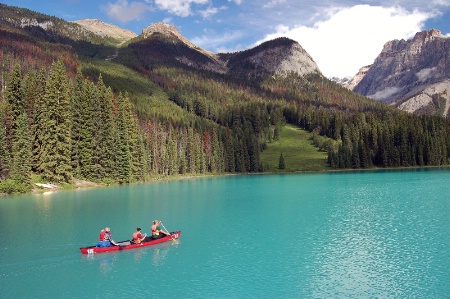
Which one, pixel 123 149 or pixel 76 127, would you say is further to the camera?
pixel 123 149

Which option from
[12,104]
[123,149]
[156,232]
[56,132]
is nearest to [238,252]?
[156,232]

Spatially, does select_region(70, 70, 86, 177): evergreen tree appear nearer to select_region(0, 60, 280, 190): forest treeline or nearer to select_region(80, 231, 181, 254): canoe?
select_region(0, 60, 280, 190): forest treeline

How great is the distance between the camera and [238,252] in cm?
3866

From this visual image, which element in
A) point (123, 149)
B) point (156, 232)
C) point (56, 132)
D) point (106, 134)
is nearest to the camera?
point (156, 232)

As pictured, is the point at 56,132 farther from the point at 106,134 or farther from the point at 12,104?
the point at 106,134

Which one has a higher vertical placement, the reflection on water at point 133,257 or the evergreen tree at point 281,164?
the evergreen tree at point 281,164

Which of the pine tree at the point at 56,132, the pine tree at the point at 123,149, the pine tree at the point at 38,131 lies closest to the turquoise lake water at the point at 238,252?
the pine tree at the point at 56,132

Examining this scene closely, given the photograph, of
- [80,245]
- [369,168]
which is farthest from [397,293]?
[369,168]

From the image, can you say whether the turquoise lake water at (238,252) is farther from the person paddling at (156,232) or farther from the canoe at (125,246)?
the person paddling at (156,232)

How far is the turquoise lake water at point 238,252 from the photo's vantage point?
29.0 m

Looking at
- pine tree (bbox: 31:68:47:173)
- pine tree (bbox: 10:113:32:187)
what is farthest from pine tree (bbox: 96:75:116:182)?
pine tree (bbox: 10:113:32:187)

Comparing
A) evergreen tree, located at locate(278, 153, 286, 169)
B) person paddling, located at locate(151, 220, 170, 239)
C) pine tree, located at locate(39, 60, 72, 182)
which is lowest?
person paddling, located at locate(151, 220, 170, 239)

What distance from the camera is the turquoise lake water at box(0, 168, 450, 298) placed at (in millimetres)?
29016

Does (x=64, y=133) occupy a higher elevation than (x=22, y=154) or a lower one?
higher
